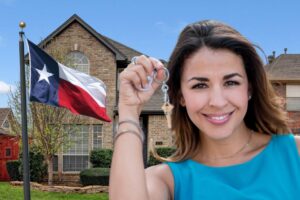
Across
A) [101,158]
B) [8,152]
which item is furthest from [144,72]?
[8,152]

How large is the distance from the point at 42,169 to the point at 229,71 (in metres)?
21.6

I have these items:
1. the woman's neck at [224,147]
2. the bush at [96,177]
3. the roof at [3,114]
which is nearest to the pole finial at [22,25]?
the woman's neck at [224,147]

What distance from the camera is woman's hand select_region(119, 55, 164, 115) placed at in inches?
78.7

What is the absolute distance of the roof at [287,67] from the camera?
27.3 metres

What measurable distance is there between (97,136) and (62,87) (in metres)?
15.1

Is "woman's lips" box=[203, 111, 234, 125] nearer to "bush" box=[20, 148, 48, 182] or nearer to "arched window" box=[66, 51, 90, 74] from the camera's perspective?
"bush" box=[20, 148, 48, 182]

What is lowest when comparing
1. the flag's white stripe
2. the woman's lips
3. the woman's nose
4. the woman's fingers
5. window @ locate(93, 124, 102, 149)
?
window @ locate(93, 124, 102, 149)

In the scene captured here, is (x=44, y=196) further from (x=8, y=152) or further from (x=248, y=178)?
(x=248, y=178)

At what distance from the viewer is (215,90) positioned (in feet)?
6.64

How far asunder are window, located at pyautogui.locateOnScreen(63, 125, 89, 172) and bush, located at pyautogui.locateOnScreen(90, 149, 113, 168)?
3.97 feet

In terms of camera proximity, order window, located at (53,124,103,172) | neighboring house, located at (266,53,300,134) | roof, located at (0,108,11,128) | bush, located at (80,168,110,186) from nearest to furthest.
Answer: bush, located at (80,168,110,186) < window, located at (53,124,103,172) < neighboring house, located at (266,53,300,134) < roof, located at (0,108,11,128)

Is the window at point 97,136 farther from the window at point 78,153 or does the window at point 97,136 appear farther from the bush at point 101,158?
the bush at point 101,158

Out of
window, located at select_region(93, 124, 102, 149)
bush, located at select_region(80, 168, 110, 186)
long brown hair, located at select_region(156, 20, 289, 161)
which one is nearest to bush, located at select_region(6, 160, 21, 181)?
window, located at select_region(93, 124, 102, 149)

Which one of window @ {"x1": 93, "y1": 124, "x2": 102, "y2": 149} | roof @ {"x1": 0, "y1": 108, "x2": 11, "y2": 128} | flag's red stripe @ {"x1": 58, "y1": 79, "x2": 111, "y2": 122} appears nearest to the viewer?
flag's red stripe @ {"x1": 58, "y1": 79, "x2": 111, "y2": 122}
